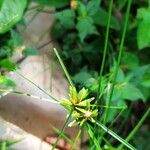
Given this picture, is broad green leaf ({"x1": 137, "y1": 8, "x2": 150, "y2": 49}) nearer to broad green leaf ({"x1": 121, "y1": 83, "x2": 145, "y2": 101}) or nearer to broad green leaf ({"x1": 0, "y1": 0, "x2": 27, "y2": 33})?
broad green leaf ({"x1": 121, "y1": 83, "x2": 145, "y2": 101})

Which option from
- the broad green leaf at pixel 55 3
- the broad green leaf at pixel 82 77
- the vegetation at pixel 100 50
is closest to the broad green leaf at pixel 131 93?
the vegetation at pixel 100 50

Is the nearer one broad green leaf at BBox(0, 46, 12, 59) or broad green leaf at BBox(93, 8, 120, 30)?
broad green leaf at BBox(0, 46, 12, 59)

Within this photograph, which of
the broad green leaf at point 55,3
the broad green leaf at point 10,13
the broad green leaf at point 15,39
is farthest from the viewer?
the broad green leaf at point 55,3

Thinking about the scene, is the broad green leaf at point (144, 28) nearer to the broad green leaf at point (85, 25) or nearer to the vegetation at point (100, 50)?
the vegetation at point (100, 50)

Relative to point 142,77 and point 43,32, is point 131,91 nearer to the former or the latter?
point 142,77

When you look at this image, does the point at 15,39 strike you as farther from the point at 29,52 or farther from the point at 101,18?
the point at 101,18

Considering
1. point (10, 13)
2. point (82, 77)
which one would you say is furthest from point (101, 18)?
point (10, 13)

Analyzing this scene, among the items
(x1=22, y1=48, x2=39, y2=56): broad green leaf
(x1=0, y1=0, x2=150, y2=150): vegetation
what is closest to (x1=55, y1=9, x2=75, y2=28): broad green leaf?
(x1=0, y1=0, x2=150, y2=150): vegetation
